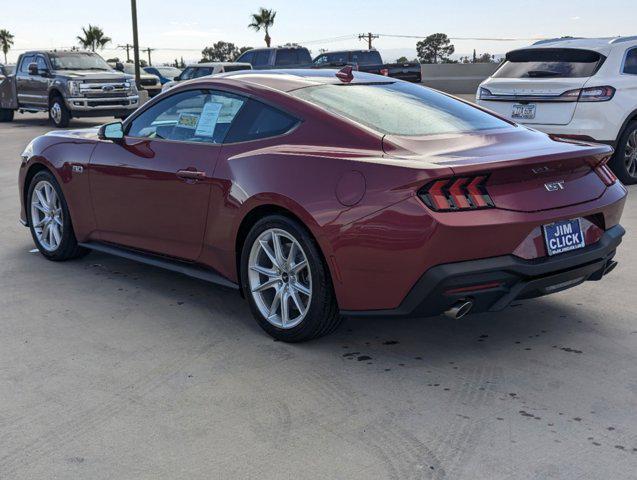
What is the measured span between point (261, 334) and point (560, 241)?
177 centimetres

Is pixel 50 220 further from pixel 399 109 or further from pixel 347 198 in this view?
pixel 347 198

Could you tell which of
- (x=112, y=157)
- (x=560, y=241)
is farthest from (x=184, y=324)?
(x=560, y=241)

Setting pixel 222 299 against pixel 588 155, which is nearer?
pixel 588 155

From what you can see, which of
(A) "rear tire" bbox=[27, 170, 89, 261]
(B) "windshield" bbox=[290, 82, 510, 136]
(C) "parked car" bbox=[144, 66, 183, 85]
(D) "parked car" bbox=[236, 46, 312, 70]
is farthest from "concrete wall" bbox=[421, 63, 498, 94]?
(B) "windshield" bbox=[290, 82, 510, 136]

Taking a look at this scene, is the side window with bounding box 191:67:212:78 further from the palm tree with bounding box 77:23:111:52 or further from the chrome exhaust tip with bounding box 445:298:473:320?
the palm tree with bounding box 77:23:111:52

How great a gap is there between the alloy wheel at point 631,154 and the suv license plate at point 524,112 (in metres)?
1.25

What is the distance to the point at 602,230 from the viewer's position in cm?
449

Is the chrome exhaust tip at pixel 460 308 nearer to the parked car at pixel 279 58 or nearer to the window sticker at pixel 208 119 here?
the window sticker at pixel 208 119

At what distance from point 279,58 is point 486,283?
23896 mm

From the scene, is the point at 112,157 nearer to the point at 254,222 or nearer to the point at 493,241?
the point at 254,222

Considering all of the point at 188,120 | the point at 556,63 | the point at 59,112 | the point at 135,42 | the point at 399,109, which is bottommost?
the point at 59,112

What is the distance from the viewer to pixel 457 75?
108 feet

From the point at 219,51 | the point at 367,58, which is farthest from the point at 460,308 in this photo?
the point at 219,51

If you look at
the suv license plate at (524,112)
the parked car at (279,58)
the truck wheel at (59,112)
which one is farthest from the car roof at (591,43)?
the parked car at (279,58)
